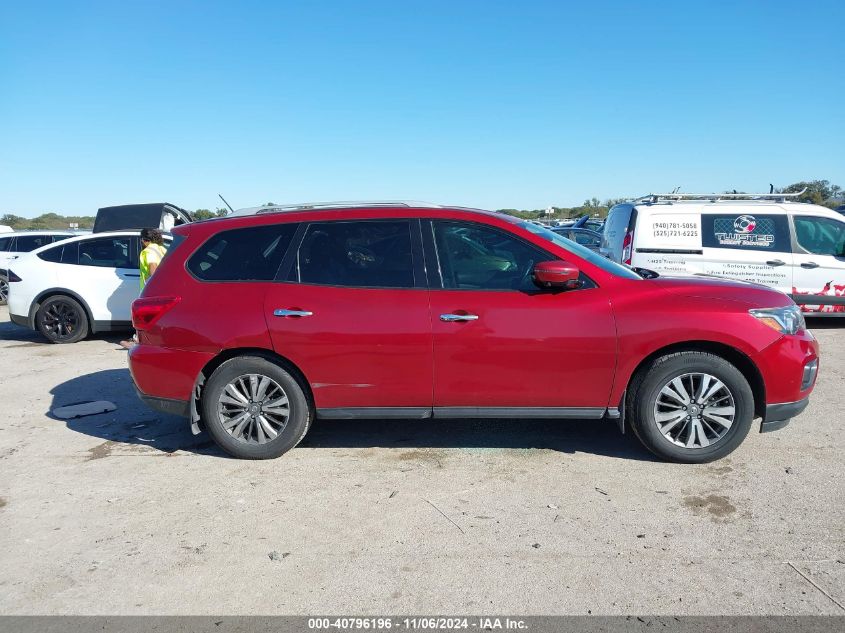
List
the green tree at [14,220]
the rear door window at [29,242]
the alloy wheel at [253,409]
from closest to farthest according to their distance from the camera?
the alloy wheel at [253,409] → the rear door window at [29,242] → the green tree at [14,220]

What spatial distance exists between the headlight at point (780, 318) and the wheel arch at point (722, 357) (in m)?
0.28

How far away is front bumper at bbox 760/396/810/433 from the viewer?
14.2 ft

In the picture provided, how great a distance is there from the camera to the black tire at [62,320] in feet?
31.1

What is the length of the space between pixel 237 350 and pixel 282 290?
0.56 m

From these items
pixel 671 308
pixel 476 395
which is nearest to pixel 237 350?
pixel 476 395

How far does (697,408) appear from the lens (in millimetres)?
4324

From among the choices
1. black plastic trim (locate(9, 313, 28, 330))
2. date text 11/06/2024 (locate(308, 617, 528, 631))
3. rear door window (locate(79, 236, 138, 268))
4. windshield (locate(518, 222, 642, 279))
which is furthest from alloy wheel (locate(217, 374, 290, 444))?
black plastic trim (locate(9, 313, 28, 330))

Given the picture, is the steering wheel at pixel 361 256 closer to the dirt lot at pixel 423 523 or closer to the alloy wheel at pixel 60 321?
the dirt lot at pixel 423 523

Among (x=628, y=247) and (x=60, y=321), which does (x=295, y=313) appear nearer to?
(x=628, y=247)

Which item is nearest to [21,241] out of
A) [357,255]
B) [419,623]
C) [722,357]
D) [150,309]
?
[150,309]

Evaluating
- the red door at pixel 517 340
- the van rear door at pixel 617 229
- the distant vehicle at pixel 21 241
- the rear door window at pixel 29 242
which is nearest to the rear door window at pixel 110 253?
the distant vehicle at pixel 21 241

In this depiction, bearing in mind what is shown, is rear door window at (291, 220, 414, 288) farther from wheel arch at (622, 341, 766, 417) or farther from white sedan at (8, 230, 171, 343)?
white sedan at (8, 230, 171, 343)

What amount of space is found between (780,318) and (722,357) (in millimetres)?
469

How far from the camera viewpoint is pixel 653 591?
2975 mm
